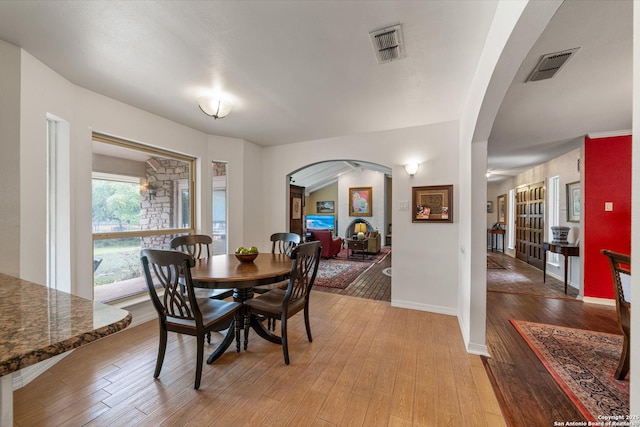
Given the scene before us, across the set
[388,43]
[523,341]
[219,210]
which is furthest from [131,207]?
[523,341]

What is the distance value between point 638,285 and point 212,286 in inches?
86.8

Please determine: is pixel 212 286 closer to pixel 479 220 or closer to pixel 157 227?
pixel 157 227

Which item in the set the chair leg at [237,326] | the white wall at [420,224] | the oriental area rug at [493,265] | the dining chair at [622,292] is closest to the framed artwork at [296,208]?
the white wall at [420,224]

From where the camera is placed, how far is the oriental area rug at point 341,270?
15.3ft

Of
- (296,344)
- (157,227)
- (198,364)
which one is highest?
(157,227)

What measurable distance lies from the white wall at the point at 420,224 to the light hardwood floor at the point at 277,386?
69cm

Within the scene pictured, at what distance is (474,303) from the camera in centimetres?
235

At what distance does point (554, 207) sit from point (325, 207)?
8317 millimetres

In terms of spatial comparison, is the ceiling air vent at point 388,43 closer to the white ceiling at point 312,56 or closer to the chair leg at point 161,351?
the white ceiling at point 312,56

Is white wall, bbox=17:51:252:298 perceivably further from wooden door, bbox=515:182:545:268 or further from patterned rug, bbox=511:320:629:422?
wooden door, bbox=515:182:545:268

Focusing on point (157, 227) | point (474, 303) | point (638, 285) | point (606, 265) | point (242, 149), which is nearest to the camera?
point (638, 285)

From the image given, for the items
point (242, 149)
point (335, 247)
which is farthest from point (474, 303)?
point (335, 247)

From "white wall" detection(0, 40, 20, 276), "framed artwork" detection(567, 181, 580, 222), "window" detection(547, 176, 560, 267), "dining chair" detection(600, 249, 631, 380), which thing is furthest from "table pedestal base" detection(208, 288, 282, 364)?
"window" detection(547, 176, 560, 267)

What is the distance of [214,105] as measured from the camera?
2.52 meters
